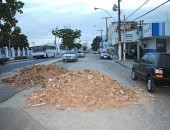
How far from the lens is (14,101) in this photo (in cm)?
1223

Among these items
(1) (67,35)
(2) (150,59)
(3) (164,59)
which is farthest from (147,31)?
(1) (67,35)

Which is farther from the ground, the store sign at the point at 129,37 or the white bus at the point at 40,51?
the store sign at the point at 129,37

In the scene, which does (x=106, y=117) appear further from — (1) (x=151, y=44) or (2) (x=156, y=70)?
(1) (x=151, y=44)

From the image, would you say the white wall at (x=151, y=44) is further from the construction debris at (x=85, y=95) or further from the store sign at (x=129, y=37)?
the construction debris at (x=85, y=95)

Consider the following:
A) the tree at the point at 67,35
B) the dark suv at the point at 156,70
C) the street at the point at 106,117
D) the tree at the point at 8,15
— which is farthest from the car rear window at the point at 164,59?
the tree at the point at 67,35

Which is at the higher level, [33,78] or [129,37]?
[129,37]

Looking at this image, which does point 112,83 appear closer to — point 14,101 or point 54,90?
point 54,90

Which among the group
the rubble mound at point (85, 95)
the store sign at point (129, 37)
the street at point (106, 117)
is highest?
the store sign at point (129, 37)

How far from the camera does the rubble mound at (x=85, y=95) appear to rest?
10.9 m

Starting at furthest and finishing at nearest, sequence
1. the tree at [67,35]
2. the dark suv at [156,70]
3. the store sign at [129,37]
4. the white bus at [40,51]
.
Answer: the tree at [67,35] < the white bus at [40,51] < the store sign at [129,37] < the dark suv at [156,70]

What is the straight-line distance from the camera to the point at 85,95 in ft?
37.7

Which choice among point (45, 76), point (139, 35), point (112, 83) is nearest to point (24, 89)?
point (45, 76)

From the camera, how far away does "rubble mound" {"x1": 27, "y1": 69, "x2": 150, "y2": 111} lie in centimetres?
1090

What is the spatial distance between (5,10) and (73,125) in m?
21.0
